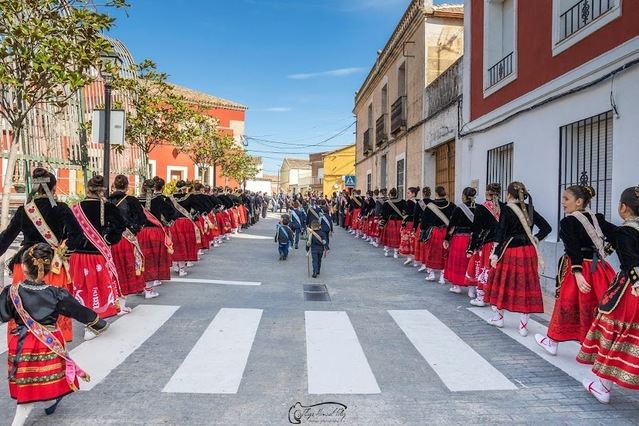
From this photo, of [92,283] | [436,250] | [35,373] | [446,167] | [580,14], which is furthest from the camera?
[446,167]

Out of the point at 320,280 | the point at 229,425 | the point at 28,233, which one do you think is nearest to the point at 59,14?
the point at 28,233

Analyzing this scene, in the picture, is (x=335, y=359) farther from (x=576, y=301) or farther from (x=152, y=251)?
(x=152, y=251)

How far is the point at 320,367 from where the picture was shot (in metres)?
4.68

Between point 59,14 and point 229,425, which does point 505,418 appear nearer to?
point 229,425

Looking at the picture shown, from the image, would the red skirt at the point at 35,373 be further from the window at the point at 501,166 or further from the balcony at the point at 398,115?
the balcony at the point at 398,115

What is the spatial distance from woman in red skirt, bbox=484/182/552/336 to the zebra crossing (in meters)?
0.40

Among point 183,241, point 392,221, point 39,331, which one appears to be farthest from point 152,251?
point 392,221

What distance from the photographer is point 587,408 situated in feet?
12.7

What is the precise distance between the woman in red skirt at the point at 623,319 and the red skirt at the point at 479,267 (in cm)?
325

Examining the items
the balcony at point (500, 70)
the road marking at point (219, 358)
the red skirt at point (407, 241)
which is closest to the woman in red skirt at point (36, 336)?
the road marking at point (219, 358)

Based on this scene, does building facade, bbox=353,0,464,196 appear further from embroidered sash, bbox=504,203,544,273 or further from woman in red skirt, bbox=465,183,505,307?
embroidered sash, bbox=504,203,544,273

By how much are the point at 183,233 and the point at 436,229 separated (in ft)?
16.1

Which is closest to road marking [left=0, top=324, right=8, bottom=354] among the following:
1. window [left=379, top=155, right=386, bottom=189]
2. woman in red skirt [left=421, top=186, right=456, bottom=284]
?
woman in red skirt [left=421, top=186, right=456, bottom=284]

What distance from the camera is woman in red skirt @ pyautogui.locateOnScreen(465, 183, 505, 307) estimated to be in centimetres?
692
